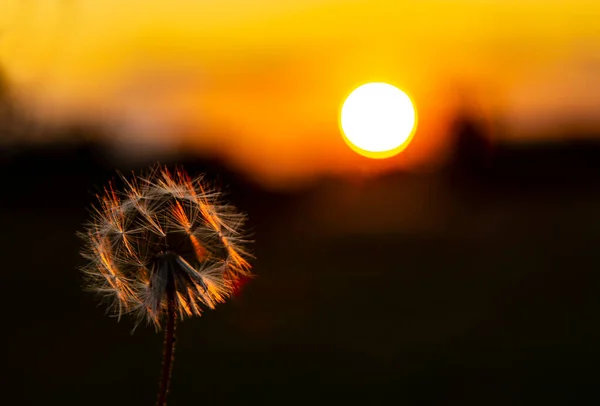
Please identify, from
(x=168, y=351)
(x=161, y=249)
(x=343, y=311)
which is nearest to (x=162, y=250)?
(x=161, y=249)

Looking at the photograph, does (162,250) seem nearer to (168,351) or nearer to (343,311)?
(168,351)

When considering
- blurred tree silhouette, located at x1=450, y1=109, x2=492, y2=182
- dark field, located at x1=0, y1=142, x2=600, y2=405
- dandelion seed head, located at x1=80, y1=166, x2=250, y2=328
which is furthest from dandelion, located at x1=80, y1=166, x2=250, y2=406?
blurred tree silhouette, located at x1=450, y1=109, x2=492, y2=182

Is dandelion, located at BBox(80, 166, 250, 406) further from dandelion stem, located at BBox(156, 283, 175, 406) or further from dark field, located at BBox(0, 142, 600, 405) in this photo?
dark field, located at BBox(0, 142, 600, 405)

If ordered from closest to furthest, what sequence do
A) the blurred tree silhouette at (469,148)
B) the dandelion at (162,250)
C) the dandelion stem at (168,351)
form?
1. the dandelion stem at (168,351)
2. the dandelion at (162,250)
3. the blurred tree silhouette at (469,148)

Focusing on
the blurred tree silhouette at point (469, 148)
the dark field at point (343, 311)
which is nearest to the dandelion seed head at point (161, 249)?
the dark field at point (343, 311)

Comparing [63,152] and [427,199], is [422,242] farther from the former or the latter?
[63,152]

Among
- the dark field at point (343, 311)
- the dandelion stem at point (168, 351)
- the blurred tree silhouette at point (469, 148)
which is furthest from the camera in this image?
the blurred tree silhouette at point (469, 148)

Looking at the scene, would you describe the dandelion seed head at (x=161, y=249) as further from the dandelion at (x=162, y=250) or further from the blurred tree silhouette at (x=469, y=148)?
the blurred tree silhouette at (x=469, y=148)

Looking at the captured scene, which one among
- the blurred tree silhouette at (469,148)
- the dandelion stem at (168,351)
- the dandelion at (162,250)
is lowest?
the dandelion stem at (168,351)

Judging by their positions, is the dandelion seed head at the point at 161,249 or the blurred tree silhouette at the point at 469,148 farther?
the blurred tree silhouette at the point at 469,148
